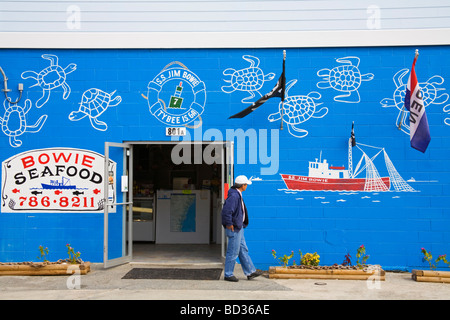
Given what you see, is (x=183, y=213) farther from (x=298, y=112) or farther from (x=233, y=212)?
(x=298, y=112)

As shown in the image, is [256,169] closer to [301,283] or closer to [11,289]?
[301,283]

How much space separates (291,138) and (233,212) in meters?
2.11

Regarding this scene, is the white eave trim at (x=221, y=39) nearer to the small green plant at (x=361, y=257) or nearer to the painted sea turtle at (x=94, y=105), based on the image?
the painted sea turtle at (x=94, y=105)

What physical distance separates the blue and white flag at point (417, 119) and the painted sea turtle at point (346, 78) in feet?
3.43

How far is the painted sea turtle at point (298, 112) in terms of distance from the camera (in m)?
9.75

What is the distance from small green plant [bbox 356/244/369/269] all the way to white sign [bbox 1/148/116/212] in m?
4.80

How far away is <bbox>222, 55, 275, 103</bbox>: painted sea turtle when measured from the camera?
9820mm

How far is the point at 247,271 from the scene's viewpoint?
28.3 feet

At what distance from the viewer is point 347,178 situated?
9672 millimetres

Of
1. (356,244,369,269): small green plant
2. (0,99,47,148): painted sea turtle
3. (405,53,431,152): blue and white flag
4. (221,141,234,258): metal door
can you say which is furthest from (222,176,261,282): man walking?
(0,99,47,148): painted sea turtle

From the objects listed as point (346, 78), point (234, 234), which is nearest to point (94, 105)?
point (234, 234)

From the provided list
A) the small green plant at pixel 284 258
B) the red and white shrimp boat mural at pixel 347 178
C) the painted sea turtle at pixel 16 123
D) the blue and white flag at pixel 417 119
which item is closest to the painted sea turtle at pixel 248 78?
the red and white shrimp boat mural at pixel 347 178

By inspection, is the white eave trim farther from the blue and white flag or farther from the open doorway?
the open doorway
